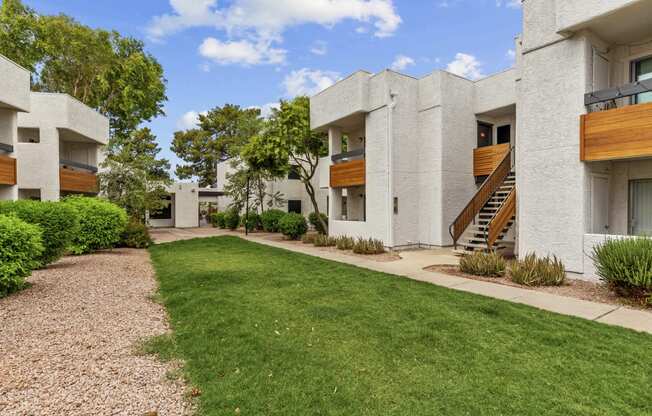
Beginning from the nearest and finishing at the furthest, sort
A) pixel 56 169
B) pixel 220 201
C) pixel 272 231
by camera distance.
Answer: pixel 56 169
pixel 272 231
pixel 220 201

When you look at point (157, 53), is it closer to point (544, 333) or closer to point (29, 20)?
point (29, 20)

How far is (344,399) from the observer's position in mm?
3109

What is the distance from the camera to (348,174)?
15258 millimetres

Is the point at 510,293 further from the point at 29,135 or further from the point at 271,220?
the point at 29,135

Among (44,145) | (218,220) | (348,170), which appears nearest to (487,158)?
(348,170)

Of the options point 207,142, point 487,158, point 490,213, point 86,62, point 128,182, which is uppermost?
point 86,62

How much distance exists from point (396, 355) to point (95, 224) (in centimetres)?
1171

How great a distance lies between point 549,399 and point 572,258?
6259 millimetres

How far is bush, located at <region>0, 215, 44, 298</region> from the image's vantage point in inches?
232

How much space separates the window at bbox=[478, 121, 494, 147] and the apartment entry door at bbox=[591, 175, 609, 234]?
6647 mm

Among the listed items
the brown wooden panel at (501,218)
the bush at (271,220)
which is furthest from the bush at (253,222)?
the brown wooden panel at (501,218)

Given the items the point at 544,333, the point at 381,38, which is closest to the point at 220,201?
the point at 381,38

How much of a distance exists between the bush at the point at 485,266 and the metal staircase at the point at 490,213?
1.68 metres

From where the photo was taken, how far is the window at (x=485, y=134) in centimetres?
1466
